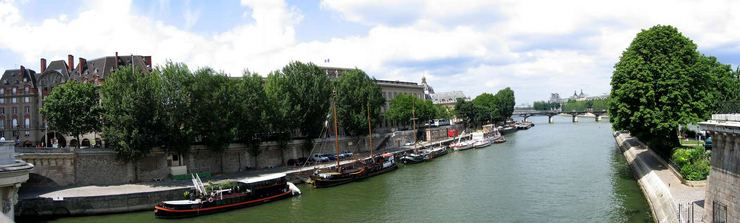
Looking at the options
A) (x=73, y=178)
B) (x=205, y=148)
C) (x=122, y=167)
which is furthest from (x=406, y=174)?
(x=73, y=178)

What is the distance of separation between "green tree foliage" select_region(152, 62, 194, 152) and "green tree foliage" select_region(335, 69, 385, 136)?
80.9ft

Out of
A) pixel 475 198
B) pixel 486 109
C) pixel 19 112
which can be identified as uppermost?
pixel 19 112

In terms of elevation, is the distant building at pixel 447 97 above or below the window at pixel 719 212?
above

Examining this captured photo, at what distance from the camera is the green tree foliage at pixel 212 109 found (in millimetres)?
46594

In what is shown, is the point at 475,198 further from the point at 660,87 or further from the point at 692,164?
the point at 660,87

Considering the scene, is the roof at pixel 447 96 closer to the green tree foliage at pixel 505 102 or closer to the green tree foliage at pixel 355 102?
the green tree foliage at pixel 505 102

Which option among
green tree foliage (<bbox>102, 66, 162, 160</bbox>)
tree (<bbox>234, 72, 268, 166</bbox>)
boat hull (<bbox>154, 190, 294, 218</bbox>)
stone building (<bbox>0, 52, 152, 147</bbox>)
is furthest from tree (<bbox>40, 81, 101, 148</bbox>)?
boat hull (<bbox>154, 190, 294, 218</bbox>)

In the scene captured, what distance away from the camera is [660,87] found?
38406 millimetres

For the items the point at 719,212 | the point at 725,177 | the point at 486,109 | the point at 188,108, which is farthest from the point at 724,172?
the point at 486,109

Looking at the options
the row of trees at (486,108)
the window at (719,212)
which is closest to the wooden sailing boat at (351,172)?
the window at (719,212)

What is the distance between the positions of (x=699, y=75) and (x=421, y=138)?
5670 cm

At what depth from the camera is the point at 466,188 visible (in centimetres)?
4234

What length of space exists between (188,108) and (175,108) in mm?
1086

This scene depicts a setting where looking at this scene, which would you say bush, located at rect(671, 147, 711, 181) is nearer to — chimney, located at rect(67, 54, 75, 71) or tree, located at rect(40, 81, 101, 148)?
tree, located at rect(40, 81, 101, 148)
